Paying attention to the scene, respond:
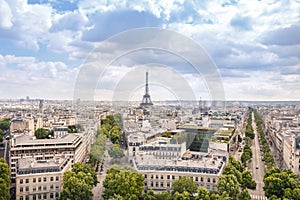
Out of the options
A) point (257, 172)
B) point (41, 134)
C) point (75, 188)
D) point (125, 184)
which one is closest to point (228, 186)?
point (125, 184)

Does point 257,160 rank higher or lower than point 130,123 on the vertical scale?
lower

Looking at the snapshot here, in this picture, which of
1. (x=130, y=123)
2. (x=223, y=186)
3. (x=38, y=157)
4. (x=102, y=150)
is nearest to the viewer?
(x=223, y=186)

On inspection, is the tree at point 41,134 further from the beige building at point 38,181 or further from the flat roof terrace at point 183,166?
the flat roof terrace at point 183,166

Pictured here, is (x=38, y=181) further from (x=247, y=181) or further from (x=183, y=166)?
(x=247, y=181)

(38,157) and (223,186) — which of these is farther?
(38,157)

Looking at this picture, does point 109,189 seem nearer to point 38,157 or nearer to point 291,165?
point 38,157

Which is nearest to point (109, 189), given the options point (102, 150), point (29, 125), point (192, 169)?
point (192, 169)

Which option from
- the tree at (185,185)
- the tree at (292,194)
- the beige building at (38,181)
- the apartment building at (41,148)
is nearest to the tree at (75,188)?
the beige building at (38,181)
